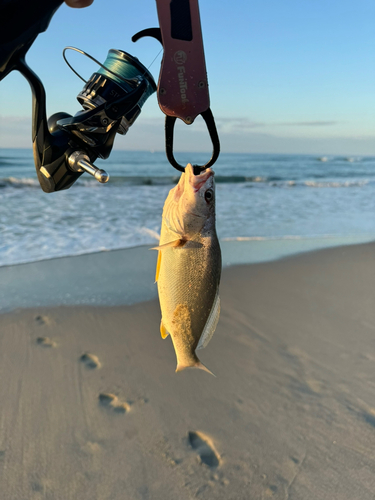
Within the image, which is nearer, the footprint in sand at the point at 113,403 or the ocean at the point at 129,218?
the footprint in sand at the point at 113,403

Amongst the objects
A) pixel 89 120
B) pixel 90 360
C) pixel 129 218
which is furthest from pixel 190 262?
pixel 129 218

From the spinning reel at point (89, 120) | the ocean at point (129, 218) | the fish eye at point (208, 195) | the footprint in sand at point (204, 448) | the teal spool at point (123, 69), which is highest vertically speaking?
the teal spool at point (123, 69)

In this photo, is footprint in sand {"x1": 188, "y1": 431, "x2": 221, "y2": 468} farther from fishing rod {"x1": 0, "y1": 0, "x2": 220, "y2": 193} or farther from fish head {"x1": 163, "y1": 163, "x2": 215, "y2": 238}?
fishing rod {"x1": 0, "y1": 0, "x2": 220, "y2": 193}

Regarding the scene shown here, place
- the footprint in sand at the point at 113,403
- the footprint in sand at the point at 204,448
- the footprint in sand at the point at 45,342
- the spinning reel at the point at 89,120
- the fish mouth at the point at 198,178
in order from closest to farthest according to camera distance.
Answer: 1. the fish mouth at the point at 198,178
2. the spinning reel at the point at 89,120
3. the footprint in sand at the point at 204,448
4. the footprint in sand at the point at 113,403
5. the footprint in sand at the point at 45,342

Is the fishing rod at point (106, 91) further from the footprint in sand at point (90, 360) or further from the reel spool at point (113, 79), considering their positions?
the footprint in sand at point (90, 360)

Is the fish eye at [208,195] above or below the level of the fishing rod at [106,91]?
below

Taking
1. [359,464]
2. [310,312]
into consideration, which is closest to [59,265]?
[310,312]

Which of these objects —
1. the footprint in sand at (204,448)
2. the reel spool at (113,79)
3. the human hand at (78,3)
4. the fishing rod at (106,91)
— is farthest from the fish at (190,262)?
the footprint in sand at (204,448)
